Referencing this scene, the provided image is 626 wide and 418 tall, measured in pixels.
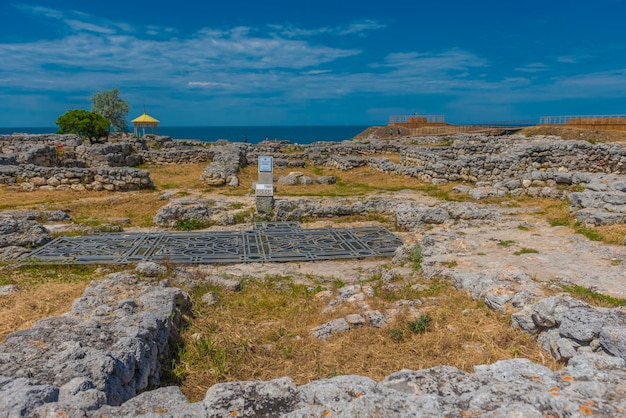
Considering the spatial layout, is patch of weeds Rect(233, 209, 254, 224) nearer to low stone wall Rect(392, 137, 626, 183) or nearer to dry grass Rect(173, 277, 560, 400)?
dry grass Rect(173, 277, 560, 400)

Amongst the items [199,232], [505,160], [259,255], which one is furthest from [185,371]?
[505,160]

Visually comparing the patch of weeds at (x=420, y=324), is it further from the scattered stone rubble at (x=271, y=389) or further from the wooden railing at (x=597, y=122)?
the wooden railing at (x=597, y=122)

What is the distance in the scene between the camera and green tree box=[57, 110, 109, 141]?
33.2 meters

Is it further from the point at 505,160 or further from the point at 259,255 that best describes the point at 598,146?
the point at 259,255

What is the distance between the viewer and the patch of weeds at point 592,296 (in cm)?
550

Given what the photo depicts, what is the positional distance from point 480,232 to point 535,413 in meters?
7.36

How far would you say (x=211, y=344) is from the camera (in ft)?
16.5

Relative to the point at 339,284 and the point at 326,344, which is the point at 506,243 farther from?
the point at 326,344

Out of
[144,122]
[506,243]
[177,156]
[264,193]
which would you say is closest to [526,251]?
[506,243]

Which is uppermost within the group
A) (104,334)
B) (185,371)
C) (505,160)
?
(505,160)

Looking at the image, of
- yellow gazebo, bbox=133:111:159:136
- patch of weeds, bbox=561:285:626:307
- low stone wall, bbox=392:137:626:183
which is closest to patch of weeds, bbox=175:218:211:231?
patch of weeds, bbox=561:285:626:307

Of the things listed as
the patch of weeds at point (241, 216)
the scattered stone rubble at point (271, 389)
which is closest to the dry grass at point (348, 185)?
the patch of weeds at point (241, 216)

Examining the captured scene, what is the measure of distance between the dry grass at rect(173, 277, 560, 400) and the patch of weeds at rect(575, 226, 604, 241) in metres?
4.22

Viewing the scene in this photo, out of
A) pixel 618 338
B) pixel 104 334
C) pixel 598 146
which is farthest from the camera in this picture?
pixel 598 146
